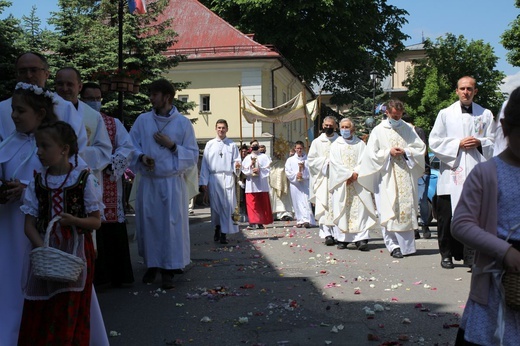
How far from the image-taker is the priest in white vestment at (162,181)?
8516mm

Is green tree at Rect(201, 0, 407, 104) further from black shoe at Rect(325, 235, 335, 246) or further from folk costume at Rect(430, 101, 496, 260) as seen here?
folk costume at Rect(430, 101, 496, 260)

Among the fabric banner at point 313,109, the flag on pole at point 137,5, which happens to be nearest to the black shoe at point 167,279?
the flag on pole at point 137,5

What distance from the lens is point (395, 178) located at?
11.3 metres

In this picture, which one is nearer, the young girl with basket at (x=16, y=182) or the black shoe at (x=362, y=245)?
the young girl with basket at (x=16, y=182)

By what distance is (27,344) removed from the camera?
448cm

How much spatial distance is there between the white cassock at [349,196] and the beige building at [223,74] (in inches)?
1097

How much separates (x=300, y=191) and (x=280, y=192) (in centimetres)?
275

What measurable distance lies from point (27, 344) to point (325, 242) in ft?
29.4

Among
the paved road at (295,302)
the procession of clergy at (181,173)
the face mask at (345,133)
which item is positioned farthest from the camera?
the face mask at (345,133)

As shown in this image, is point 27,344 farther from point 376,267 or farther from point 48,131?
point 376,267

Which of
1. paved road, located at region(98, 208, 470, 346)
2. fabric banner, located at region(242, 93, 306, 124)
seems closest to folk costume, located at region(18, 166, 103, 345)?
paved road, located at region(98, 208, 470, 346)

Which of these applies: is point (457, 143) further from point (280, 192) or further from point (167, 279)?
point (280, 192)

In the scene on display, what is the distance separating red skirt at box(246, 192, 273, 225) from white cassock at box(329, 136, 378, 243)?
209 inches

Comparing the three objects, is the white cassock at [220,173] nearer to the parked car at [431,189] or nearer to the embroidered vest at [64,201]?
the parked car at [431,189]
